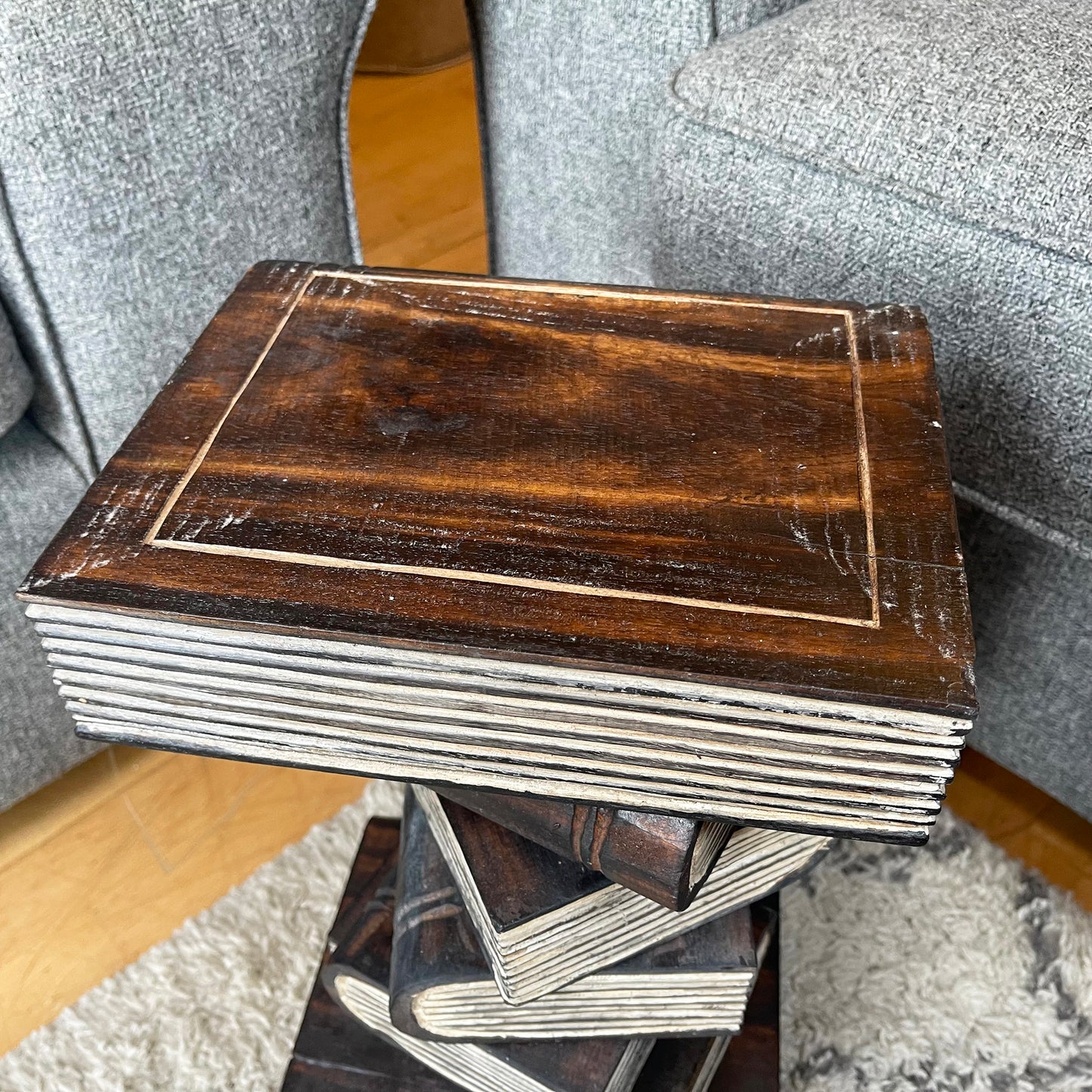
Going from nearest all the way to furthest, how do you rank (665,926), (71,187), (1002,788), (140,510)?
(140,510), (665,926), (71,187), (1002,788)

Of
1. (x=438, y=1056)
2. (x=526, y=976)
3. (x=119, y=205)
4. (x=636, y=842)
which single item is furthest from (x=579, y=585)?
(x=119, y=205)

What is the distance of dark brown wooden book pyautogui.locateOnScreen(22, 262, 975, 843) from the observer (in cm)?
38

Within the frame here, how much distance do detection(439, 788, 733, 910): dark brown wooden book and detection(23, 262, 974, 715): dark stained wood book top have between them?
96 millimetres

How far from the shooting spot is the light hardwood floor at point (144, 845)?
0.86 metres

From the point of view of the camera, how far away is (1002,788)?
978 mm

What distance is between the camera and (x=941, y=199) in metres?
0.65

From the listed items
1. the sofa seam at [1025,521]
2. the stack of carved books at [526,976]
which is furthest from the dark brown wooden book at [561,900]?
the sofa seam at [1025,521]

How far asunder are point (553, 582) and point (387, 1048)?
457 millimetres

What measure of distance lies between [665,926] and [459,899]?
0.12 meters

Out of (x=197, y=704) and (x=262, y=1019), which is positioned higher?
(x=197, y=704)

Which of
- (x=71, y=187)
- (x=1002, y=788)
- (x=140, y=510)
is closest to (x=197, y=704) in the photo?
(x=140, y=510)

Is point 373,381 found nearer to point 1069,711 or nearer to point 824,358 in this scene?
point 824,358

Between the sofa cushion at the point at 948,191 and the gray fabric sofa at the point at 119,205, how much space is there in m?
0.30

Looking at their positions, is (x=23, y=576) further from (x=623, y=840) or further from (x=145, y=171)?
(x=623, y=840)
